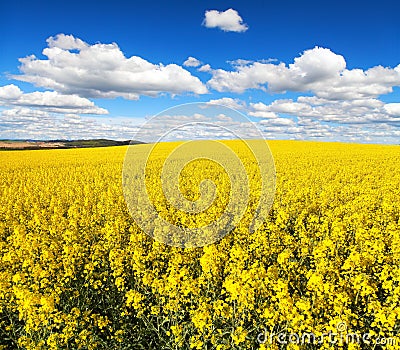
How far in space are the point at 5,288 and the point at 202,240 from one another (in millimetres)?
4134

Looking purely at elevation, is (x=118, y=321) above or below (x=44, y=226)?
below

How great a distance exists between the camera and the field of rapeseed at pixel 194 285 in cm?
451

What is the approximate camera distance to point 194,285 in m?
5.16

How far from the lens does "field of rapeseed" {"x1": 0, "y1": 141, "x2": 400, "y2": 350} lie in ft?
14.8

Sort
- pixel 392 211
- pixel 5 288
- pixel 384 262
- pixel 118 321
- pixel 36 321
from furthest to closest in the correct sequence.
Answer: pixel 392 211 < pixel 384 262 < pixel 118 321 < pixel 5 288 < pixel 36 321

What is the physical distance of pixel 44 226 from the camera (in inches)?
331

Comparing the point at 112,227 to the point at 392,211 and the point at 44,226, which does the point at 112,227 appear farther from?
the point at 392,211

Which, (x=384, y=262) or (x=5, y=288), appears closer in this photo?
(x=5, y=288)

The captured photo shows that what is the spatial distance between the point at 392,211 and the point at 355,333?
25.8 feet

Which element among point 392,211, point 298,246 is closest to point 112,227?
point 298,246

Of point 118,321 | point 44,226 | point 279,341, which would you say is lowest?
point 118,321

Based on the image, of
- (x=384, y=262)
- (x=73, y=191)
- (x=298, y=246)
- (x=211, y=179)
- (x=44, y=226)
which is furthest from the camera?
(x=211, y=179)

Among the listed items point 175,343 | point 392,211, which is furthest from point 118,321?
point 392,211

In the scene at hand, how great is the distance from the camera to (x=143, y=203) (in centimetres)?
1222
